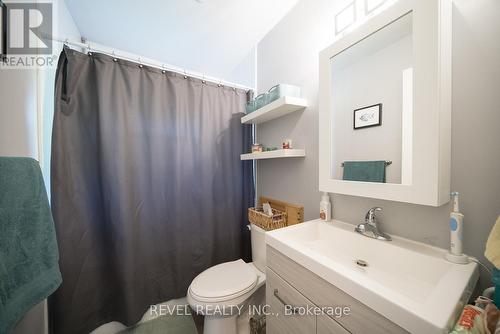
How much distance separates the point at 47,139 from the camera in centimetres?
114

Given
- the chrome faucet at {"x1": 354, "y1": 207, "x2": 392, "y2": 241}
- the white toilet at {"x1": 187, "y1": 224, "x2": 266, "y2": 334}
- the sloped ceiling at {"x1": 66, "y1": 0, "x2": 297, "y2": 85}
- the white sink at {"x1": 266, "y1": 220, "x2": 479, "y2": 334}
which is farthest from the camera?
the sloped ceiling at {"x1": 66, "y1": 0, "x2": 297, "y2": 85}

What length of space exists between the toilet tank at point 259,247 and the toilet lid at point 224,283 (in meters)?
0.08

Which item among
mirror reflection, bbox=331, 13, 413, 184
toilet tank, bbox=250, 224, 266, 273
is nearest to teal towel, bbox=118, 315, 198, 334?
toilet tank, bbox=250, 224, 266, 273

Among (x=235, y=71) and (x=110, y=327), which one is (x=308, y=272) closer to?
(x=110, y=327)

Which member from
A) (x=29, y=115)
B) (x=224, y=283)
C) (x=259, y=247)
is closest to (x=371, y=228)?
(x=259, y=247)

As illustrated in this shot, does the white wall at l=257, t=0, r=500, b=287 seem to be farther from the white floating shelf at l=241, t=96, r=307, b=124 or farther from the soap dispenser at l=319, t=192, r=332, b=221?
the white floating shelf at l=241, t=96, r=307, b=124

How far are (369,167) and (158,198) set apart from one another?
4.69 feet

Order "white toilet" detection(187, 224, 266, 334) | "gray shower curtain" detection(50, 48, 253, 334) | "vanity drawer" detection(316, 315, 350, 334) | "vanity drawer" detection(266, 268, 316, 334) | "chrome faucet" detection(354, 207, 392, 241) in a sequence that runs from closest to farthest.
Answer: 1. "vanity drawer" detection(316, 315, 350, 334)
2. "vanity drawer" detection(266, 268, 316, 334)
3. "chrome faucet" detection(354, 207, 392, 241)
4. "white toilet" detection(187, 224, 266, 334)
5. "gray shower curtain" detection(50, 48, 253, 334)

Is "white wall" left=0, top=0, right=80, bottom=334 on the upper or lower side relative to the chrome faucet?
upper

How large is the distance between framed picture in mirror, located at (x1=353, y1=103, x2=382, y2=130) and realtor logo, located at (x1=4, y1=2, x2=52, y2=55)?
66.2 inches

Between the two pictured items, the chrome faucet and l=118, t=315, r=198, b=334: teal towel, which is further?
l=118, t=315, r=198, b=334: teal towel

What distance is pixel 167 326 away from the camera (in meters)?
1.32

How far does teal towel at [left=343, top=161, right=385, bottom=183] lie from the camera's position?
781mm

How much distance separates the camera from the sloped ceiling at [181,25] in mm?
1230
